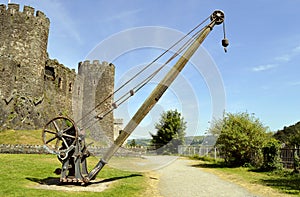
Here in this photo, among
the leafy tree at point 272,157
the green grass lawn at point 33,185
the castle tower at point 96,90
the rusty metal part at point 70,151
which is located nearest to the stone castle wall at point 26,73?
the castle tower at point 96,90

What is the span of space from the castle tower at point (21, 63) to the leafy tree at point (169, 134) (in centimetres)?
2120

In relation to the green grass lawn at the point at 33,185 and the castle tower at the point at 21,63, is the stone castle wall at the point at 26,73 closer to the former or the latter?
the castle tower at the point at 21,63

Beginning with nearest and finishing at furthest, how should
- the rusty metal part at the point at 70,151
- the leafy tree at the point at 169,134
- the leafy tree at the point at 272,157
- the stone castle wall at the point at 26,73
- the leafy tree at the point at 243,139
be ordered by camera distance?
1. the rusty metal part at the point at 70,151
2. the leafy tree at the point at 272,157
3. the leafy tree at the point at 243,139
4. the stone castle wall at the point at 26,73
5. the leafy tree at the point at 169,134

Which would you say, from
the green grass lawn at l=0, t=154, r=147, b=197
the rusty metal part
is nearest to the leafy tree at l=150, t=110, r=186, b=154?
the green grass lawn at l=0, t=154, r=147, b=197

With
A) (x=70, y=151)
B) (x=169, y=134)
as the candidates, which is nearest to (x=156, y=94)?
(x=70, y=151)

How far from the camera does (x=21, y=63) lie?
2856 centimetres

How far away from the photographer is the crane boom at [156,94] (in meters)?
10.5

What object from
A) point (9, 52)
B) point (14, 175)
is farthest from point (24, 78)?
point (14, 175)

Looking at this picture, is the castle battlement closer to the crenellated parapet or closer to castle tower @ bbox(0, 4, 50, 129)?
castle tower @ bbox(0, 4, 50, 129)

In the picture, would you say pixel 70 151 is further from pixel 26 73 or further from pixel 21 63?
pixel 21 63

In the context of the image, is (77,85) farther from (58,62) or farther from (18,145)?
(18,145)

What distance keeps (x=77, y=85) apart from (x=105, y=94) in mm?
4804

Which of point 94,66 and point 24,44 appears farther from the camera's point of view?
point 94,66

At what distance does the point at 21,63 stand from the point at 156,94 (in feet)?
74.1
